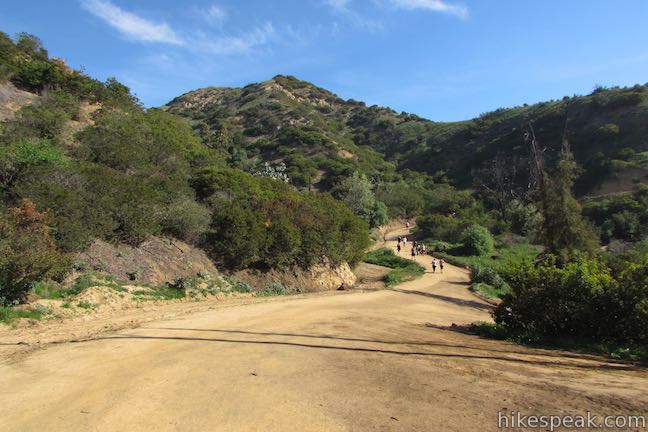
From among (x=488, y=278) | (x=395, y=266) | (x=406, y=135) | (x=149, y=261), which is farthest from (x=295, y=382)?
(x=406, y=135)

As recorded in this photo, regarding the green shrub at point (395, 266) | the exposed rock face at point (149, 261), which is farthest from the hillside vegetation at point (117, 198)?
the green shrub at point (395, 266)

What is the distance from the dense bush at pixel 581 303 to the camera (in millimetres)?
10641

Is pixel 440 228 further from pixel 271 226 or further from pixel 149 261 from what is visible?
pixel 149 261

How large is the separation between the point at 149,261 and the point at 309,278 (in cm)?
917

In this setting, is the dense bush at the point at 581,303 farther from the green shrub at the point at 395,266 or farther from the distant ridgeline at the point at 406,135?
the distant ridgeline at the point at 406,135

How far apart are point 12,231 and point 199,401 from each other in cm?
979

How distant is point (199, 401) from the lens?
566 centimetres

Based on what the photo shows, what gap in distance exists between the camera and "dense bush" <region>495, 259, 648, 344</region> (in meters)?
10.6

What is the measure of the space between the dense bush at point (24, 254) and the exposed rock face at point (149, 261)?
6.15 ft

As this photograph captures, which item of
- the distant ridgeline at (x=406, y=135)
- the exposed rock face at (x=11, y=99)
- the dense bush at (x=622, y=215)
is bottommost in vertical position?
the dense bush at (x=622, y=215)

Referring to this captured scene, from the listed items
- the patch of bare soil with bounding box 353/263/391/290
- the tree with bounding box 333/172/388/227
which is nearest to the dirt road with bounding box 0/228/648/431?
the patch of bare soil with bounding box 353/263/391/290

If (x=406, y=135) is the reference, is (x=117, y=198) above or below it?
below

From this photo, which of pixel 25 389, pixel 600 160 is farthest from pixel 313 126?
pixel 25 389

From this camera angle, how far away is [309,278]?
2381 cm
